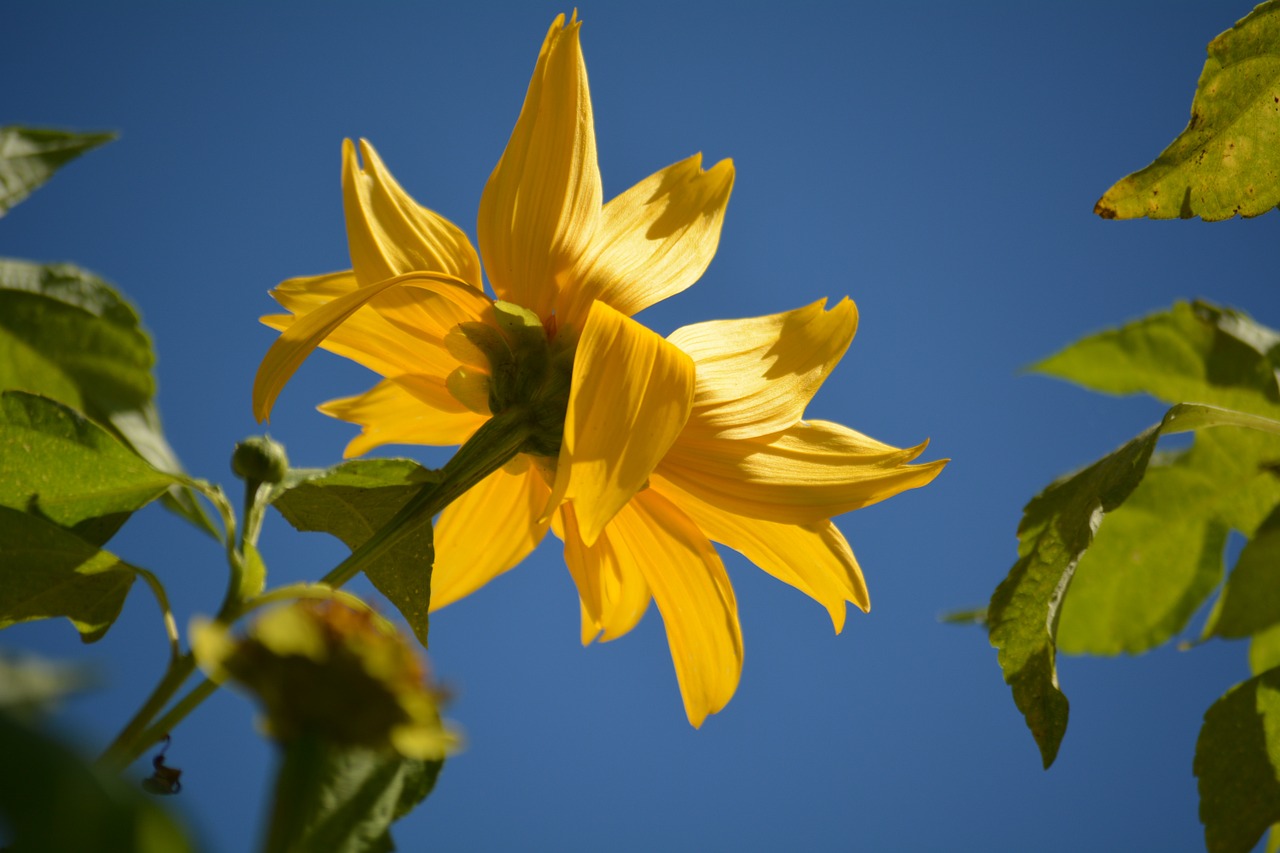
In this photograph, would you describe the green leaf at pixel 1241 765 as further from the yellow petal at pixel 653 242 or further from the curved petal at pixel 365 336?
the curved petal at pixel 365 336

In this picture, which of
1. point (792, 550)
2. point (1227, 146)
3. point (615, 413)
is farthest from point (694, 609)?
point (1227, 146)

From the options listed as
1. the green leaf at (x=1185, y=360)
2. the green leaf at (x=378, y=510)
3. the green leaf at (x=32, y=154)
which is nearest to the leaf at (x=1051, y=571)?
the green leaf at (x=1185, y=360)

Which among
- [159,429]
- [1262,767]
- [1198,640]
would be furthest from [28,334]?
[1198,640]

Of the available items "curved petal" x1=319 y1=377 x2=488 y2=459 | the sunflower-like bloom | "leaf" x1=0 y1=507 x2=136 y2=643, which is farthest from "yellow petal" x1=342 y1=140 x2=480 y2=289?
"leaf" x1=0 y1=507 x2=136 y2=643

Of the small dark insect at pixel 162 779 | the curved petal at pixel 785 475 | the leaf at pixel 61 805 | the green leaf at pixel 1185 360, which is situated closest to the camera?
the leaf at pixel 61 805

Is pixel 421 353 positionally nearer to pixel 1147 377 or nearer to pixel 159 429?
pixel 159 429

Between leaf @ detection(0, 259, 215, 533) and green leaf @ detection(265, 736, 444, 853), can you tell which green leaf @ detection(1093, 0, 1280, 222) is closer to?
green leaf @ detection(265, 736, 444, 853)
